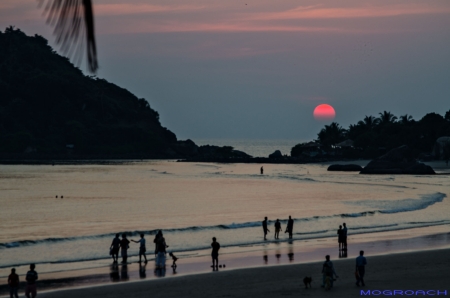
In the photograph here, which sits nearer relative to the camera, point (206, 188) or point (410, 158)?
point (206, 188)

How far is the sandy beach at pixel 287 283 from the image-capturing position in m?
17.5

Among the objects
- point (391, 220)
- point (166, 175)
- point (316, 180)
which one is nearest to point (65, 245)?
point (391, 220)

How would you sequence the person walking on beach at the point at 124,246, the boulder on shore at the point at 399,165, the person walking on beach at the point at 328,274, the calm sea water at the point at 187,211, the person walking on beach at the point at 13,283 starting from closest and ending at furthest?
the person walking on beach at the point at 328,274
the person walking on beach at the point at 13,283
the person walking on beach at the point at 124,246
the calm sea water at the point at 187,211
the boulder on shore at the point at 399,165

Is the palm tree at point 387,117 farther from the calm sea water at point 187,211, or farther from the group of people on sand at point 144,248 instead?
the group of people on sand at point 144,248

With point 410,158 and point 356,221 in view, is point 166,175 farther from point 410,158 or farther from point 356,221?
point 356,221

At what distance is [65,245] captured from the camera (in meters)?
31.8

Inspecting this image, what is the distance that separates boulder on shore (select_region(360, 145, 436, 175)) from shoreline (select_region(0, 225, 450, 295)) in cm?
6705

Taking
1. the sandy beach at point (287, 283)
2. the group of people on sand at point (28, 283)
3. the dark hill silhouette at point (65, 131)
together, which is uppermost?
the dark hill silhouette at point (65, 131)

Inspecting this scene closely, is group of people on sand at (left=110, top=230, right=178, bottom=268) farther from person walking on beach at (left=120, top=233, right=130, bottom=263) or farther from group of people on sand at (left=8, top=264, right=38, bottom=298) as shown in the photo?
group of people on sand at (left=8, top=264, right=38, bottom=298)

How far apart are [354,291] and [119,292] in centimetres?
683

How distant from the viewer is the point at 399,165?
10219 cm

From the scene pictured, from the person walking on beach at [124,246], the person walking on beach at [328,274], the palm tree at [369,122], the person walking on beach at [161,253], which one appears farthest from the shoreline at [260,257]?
the palm tree at [369,122]

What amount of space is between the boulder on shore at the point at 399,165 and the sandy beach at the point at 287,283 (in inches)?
3106

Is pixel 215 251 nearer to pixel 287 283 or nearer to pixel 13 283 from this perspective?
pixel 287 283
